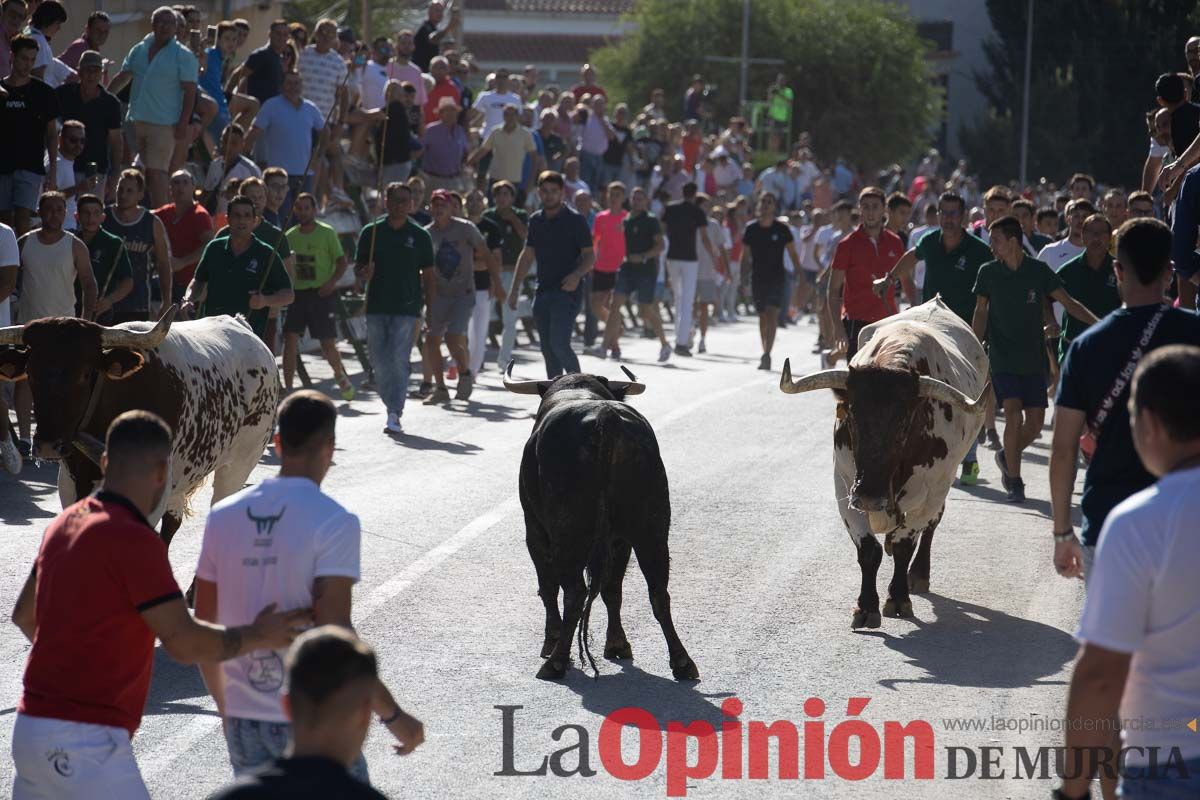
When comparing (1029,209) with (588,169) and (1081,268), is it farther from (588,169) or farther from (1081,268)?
(588,169)

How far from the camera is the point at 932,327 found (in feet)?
36.6

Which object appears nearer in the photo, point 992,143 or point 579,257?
point 579,257

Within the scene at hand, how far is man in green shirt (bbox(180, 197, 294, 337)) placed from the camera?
524 inches

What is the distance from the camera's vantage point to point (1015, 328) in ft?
41.3

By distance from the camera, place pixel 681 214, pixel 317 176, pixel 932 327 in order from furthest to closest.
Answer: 1. pixel 681 214
2. pixel 317 176
3. pixel 932 327

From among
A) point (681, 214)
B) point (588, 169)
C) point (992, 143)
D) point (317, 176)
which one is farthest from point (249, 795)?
point (992, 143)

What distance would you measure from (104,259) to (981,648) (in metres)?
8.15

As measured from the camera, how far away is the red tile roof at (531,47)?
73.6 m

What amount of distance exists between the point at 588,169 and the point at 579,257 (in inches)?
527

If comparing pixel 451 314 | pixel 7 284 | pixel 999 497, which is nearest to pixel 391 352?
pixel 451 314

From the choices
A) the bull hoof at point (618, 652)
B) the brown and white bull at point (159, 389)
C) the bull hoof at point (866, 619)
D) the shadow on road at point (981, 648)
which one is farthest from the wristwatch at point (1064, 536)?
the brown and white bull at point (159, 389)

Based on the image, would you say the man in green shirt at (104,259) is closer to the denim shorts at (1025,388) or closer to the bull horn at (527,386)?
the bull horn at (527,386)

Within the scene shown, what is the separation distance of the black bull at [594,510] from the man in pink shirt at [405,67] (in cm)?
1692

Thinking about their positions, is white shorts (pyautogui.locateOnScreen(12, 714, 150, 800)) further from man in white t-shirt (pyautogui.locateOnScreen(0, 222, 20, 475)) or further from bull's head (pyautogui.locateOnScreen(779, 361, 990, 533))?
man in white t-shirt (pyautogui.locateOnScreen(0, 222, 20, 475))
